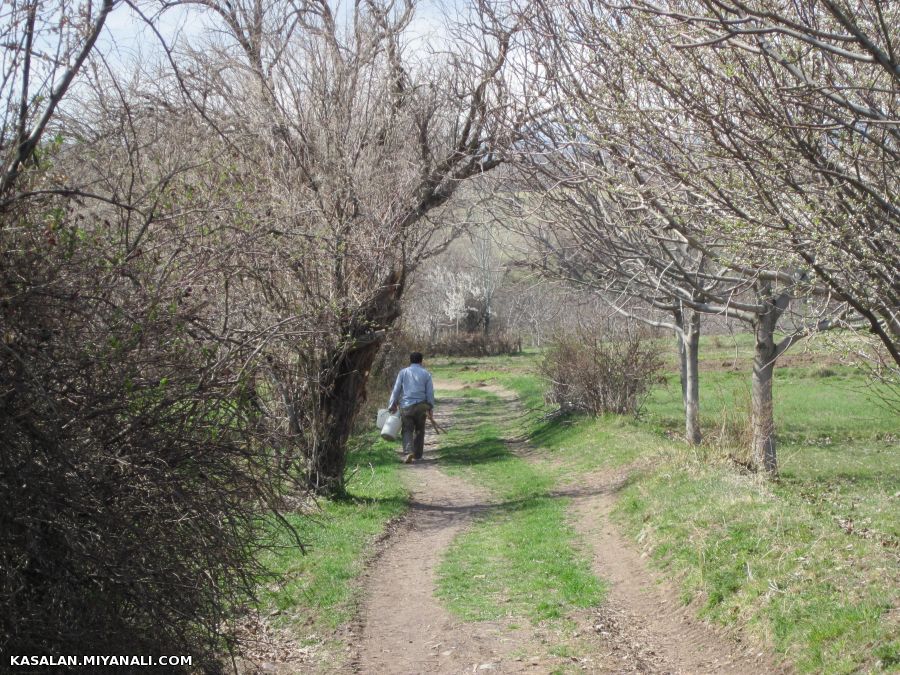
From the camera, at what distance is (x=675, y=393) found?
30109 millimetres

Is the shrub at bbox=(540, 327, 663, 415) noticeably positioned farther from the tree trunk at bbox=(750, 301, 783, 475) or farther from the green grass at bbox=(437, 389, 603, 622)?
the tree trunk at bbox=(750, 301, 783, 475)

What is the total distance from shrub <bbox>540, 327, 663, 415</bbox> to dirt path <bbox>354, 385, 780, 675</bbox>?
914 centimetres

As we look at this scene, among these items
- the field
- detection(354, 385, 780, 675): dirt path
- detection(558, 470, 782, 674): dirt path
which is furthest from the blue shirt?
detection(558, 470, 782, 674): dirt path

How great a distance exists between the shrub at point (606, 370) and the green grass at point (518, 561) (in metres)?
4.48

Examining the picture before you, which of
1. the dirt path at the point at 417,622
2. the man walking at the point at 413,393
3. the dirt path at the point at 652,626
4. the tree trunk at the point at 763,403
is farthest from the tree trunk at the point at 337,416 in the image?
the tree trunk at the point at 763,403

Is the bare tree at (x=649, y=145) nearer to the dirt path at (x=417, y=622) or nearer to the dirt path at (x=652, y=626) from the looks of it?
the dirt path at (x=652, y=626)

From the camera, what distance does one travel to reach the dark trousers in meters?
15.3

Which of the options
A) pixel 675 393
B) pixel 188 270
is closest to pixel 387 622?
pixel 188 270

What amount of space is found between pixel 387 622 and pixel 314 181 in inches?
236

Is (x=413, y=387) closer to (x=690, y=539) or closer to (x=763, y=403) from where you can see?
(x=763, y=403)

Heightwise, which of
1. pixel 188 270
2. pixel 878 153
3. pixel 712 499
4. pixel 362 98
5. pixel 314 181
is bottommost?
pixel 712 499

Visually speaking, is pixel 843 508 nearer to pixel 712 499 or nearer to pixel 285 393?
pixel 712 499

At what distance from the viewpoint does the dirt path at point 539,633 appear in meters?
6.01

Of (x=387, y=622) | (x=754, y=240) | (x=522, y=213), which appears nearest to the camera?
(x=754, y=240)
